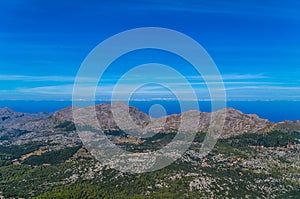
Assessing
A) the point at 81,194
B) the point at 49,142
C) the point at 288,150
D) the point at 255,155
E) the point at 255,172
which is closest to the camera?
the point at 81,194

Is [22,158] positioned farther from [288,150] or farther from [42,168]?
[288,150]

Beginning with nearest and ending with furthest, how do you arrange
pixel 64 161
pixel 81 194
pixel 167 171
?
pixel 81 194 → pixel 167 171 → pixel 64 161

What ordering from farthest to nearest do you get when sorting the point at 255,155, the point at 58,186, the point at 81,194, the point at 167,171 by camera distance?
the point at 255,155, the point at 167,171, the point at 58,186, the point at 81,194

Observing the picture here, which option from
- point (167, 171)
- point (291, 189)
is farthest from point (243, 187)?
point (167, 171)

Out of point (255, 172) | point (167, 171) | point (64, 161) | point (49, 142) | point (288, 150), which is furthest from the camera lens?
point (49, 142)

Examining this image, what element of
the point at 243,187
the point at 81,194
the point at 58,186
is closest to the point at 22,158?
the point at 58,186

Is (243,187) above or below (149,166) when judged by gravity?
below

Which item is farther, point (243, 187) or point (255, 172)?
point (255, 172)

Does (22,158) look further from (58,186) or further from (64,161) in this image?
(58,186)

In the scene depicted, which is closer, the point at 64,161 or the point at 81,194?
the point at 81,194
